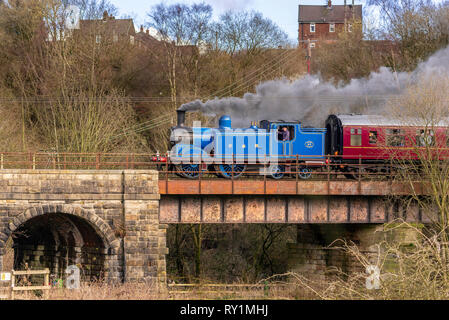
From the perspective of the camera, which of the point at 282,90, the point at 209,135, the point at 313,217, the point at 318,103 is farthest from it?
the point at 318,103

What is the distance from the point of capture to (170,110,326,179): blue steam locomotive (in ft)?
85.9

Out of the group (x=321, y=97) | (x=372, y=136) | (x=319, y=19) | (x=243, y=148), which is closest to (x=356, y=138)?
(x=372, y=136)

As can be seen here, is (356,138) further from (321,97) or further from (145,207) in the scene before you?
(145,207)

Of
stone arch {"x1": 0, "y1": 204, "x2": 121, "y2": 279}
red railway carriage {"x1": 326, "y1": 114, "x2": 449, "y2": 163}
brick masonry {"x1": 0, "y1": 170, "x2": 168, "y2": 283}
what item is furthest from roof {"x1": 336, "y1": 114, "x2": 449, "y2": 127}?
stone arch {"x1": 0, "y1": 204, "x2": 121, "y2": 279}

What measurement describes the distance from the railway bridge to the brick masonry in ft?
0.12

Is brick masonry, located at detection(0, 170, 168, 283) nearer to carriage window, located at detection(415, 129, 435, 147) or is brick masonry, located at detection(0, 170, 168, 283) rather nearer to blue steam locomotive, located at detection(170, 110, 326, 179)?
blue steam locomotive, located at detection(170, 110, 326, 179)

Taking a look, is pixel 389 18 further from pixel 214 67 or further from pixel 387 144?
pixel 387 144

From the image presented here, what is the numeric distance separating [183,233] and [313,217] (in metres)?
15.6

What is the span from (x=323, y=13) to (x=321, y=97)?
2149 inches

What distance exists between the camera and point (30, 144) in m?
39.7

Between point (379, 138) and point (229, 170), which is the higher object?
point (379, 138)

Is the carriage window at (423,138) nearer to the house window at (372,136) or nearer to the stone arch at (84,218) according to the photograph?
the house window at (372,136)

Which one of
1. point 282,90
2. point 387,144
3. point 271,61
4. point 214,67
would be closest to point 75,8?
point 214,67

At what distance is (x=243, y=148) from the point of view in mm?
26828
